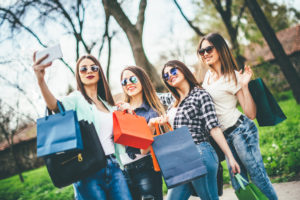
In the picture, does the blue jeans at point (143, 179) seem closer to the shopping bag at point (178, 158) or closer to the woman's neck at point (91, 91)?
the shopping bag at point (178, 158)

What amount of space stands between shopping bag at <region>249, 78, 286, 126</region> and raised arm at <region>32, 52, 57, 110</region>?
2.03 metres

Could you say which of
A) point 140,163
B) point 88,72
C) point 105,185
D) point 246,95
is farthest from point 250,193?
point 88,72

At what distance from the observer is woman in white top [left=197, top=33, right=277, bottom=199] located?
6.82 feet

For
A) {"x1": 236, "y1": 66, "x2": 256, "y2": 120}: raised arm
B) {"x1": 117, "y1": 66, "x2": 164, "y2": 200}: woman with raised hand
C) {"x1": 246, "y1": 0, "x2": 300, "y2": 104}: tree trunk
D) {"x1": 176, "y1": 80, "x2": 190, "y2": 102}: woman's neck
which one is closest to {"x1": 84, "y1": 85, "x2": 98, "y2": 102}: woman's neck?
{"x1": 117, "y1": 66, "x2": 164, "y2": 200}: woman with raised hand

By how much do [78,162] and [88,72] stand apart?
3.24 feet

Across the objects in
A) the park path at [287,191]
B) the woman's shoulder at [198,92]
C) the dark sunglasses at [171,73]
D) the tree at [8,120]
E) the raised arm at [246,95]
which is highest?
the tree at [8,120]

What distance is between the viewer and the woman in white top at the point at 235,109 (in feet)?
6.82

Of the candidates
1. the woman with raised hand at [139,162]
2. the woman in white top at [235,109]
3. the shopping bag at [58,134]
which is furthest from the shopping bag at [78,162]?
the woman in white top at [235,109]

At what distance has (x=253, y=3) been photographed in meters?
6.02

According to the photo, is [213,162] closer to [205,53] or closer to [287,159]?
[205,53]

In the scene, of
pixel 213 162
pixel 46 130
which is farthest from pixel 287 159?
pixel 46 130

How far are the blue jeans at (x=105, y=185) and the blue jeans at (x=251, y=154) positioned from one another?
3.83 feet

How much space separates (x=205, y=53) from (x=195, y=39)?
45.0 ft

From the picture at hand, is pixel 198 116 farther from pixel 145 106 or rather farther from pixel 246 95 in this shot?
pixel 145 106
